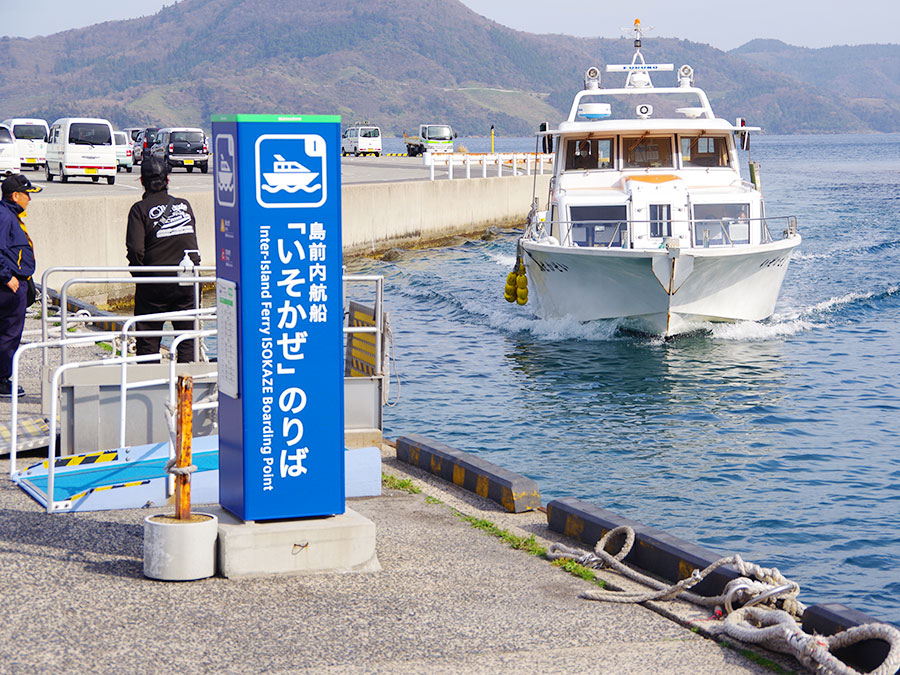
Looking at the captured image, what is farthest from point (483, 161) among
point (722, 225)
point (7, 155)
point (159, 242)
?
point (159, 242)

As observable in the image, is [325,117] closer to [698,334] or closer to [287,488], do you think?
[287,488]

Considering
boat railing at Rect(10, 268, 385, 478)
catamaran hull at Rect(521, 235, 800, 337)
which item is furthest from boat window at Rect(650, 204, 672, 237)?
boat railing at Rect(10, 268, 385, 478)

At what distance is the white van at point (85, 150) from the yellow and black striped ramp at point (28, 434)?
89.3ft

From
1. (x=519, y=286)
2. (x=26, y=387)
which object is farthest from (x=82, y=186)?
(x=26, y=387)

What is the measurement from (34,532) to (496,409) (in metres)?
9.16

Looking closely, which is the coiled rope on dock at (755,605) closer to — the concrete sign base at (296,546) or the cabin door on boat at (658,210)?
the concrete sign base at (296,546)

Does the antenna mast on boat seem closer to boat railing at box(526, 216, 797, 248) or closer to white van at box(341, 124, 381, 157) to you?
boat railing at box(526, 216, 797, 248)

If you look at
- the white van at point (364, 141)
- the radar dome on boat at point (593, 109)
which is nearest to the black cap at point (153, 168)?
the radar dome on boat at point (593, 109)

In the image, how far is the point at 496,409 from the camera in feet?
50.4

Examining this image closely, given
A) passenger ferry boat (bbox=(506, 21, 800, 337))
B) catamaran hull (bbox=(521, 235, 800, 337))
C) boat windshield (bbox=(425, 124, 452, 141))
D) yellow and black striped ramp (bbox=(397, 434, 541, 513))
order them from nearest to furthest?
yellow and black striped ramp (bbox=(397, 434, 541, 513)) → catamaran hull (bbox=(521, 235, 800, 337)) → passenger ferry boat (bbox=(506, 21, 800, 337)) → boat windshield (bbox=(425, 124, 452, 141))

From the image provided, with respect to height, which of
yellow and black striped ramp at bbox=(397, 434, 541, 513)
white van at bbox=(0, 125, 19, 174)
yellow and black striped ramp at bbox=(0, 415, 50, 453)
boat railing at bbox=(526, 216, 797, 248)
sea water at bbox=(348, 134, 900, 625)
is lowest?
sea water at bbox=(348, 134, 900, 625)

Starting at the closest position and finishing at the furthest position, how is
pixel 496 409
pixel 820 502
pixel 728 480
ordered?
pixel 820 502 < pixel 728 480 < pixel 496 409

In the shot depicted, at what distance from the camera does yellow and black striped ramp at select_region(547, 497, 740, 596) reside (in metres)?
6.03

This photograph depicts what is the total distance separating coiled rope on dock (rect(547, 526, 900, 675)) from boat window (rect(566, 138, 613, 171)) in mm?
14031
